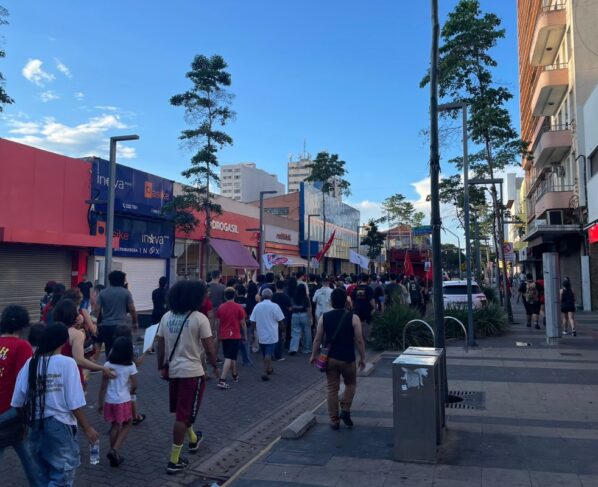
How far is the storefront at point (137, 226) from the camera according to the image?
19953mm

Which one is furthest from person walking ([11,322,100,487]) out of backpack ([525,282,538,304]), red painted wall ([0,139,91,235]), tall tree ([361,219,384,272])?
tall tree ([361,219,384,272])

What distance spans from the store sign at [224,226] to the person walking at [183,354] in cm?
2224

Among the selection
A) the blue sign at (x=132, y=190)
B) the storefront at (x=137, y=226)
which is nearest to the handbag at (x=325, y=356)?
the blue sign at (x=132, y=190)

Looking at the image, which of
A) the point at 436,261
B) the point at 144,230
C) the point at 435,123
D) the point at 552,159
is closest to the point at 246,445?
the point at 436,261

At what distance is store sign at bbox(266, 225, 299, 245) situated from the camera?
37.2m

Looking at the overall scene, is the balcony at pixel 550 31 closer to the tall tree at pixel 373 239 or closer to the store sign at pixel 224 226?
the store sign at pixel 224 226

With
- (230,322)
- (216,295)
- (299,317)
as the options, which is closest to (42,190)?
(216,295)

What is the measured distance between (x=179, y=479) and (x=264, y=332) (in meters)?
5.07

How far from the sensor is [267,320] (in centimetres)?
1023

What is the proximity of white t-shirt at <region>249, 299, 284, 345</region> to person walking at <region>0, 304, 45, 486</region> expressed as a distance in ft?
20.5

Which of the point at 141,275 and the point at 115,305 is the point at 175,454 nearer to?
the point at 115,305

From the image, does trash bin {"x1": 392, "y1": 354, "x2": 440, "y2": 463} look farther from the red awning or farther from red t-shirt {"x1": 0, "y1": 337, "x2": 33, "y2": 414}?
the red awning

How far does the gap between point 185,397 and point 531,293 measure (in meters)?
14.7

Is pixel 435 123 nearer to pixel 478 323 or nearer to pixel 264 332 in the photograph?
pixel 264 332
